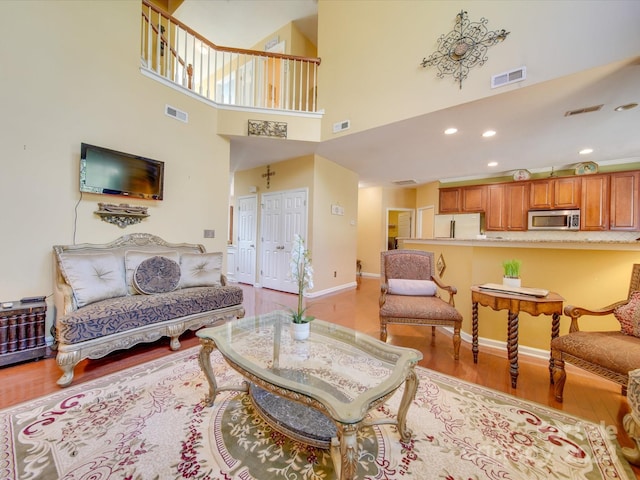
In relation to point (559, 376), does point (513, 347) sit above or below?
above

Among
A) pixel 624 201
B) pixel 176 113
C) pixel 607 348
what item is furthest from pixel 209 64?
pixel 624 201

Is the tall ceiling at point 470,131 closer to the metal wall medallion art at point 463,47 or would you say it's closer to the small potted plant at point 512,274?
the metal wall medallion art at point 463,47

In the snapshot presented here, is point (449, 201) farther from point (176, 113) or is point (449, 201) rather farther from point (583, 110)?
point (176, 113)

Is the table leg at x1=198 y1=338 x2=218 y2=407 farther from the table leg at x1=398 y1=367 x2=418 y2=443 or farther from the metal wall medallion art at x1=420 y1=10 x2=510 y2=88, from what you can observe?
the metal wall medallion art at x1=420 y1=10 x2=510 y2=88

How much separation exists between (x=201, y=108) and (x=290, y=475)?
4126mm

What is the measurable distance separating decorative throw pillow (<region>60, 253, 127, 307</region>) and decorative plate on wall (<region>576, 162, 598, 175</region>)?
7.35m

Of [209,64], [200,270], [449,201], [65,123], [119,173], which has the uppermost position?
[209,64]

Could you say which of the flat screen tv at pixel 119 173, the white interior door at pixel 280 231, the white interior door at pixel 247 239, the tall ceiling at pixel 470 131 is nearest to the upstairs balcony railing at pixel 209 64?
the tall ceiling at pixel 470 131

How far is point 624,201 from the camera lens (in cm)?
434

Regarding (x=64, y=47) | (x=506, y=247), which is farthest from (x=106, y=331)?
(x=506, y=247)

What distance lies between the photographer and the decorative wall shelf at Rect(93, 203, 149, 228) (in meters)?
2.72

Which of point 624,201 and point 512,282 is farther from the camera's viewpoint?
point 624,201

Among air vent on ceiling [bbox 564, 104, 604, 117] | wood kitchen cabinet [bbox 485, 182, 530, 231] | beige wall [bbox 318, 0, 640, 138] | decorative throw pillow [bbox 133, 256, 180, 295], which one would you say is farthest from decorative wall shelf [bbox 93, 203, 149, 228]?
wood kitchen cabinet [bbox 485, 182, 530, 231]

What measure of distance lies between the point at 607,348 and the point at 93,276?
384cm
